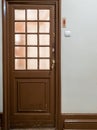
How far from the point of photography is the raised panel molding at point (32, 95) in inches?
Result: 181

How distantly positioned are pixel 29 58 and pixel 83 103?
1157 mm

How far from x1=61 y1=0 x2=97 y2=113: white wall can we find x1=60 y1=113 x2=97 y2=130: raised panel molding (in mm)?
82

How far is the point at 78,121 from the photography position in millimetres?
4465

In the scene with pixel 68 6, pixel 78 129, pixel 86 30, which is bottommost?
pixel 78 129

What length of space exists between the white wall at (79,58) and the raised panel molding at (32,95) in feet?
1.04

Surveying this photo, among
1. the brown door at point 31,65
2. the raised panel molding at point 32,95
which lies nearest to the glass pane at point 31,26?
the brown door at point 31,65

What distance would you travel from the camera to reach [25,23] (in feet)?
14.8

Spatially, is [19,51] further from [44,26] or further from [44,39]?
[44,26]

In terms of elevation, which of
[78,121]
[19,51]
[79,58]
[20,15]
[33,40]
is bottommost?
[78,121]

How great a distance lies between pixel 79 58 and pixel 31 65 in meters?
0.80

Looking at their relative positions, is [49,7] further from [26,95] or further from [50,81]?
[26,95]

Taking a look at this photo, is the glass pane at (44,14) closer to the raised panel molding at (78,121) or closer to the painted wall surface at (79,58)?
the painted wall surface at (79,58)

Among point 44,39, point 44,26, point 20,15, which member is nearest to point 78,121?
point 44,39

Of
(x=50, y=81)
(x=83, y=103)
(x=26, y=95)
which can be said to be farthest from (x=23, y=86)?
(x=83, y=103)
